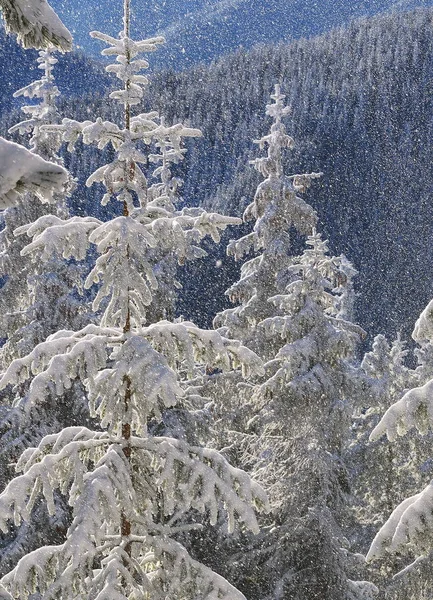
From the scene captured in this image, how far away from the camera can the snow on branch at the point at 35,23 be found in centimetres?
305

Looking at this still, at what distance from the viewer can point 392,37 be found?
186m

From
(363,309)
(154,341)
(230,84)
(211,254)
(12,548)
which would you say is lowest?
(363,309)

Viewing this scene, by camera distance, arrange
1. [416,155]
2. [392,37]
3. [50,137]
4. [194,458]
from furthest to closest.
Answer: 1. [392,37]
2. [416,155]
3. [50,137]
4. [194,458]

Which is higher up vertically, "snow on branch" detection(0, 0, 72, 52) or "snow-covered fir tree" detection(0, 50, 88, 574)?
"snow on branch" detection(0, 0, 72, 52)

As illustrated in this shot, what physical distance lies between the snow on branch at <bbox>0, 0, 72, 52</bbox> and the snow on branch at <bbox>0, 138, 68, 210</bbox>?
0.84 meters

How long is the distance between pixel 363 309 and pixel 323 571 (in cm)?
10096

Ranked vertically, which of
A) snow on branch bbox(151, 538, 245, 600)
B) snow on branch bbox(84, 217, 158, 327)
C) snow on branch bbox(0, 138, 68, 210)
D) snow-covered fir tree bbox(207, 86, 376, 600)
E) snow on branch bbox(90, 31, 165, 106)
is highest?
snow on branch bbox(0, 138, 68, 210)

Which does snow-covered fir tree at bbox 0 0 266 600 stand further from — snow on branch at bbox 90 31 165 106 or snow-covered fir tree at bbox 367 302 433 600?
snow-covered fir tree at bbox 367 302 433 600

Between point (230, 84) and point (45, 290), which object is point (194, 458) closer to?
point (45, 290)

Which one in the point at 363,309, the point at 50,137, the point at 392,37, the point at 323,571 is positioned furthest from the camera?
the point at 392,37

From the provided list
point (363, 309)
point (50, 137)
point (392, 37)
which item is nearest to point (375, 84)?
point (392, 37)

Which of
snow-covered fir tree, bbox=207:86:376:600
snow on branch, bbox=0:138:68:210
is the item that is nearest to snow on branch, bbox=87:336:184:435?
snow on branch, bbox=0:138:68:210

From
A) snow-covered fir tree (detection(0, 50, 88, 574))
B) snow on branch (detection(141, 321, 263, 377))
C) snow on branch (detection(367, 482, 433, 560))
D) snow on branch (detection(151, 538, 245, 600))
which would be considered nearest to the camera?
snow on branch (detection(367, 482, 433, 560))

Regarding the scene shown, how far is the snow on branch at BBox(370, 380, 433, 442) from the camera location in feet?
17.9
